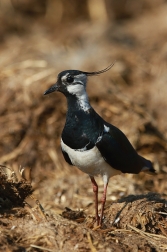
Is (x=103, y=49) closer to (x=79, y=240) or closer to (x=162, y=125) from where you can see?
(x=162, y=125)

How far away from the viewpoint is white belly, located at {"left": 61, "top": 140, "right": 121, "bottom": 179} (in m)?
5.53

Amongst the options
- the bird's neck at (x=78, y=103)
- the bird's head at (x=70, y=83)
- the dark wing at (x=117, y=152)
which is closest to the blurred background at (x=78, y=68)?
the dark wing at (x=117, y=152)

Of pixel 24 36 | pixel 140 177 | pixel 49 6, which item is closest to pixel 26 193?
pixel 140 177

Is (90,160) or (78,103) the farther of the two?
(78,103)

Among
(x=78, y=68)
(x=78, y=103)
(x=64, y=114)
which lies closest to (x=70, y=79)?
(x=78, y=103)

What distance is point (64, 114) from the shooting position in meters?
8.92

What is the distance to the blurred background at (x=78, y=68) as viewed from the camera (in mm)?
8086

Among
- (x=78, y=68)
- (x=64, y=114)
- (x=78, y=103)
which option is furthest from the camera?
(x=78, y=68)

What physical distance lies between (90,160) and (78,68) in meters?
5.55

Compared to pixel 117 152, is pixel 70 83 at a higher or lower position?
higher

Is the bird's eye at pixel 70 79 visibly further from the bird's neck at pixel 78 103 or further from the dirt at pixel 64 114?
the dirt at pixel 64 114

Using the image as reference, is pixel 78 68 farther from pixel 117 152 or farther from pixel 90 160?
pixel 90 160

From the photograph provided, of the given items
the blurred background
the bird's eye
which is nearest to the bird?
the bird's eye

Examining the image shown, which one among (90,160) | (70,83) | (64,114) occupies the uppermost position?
(64,114)
